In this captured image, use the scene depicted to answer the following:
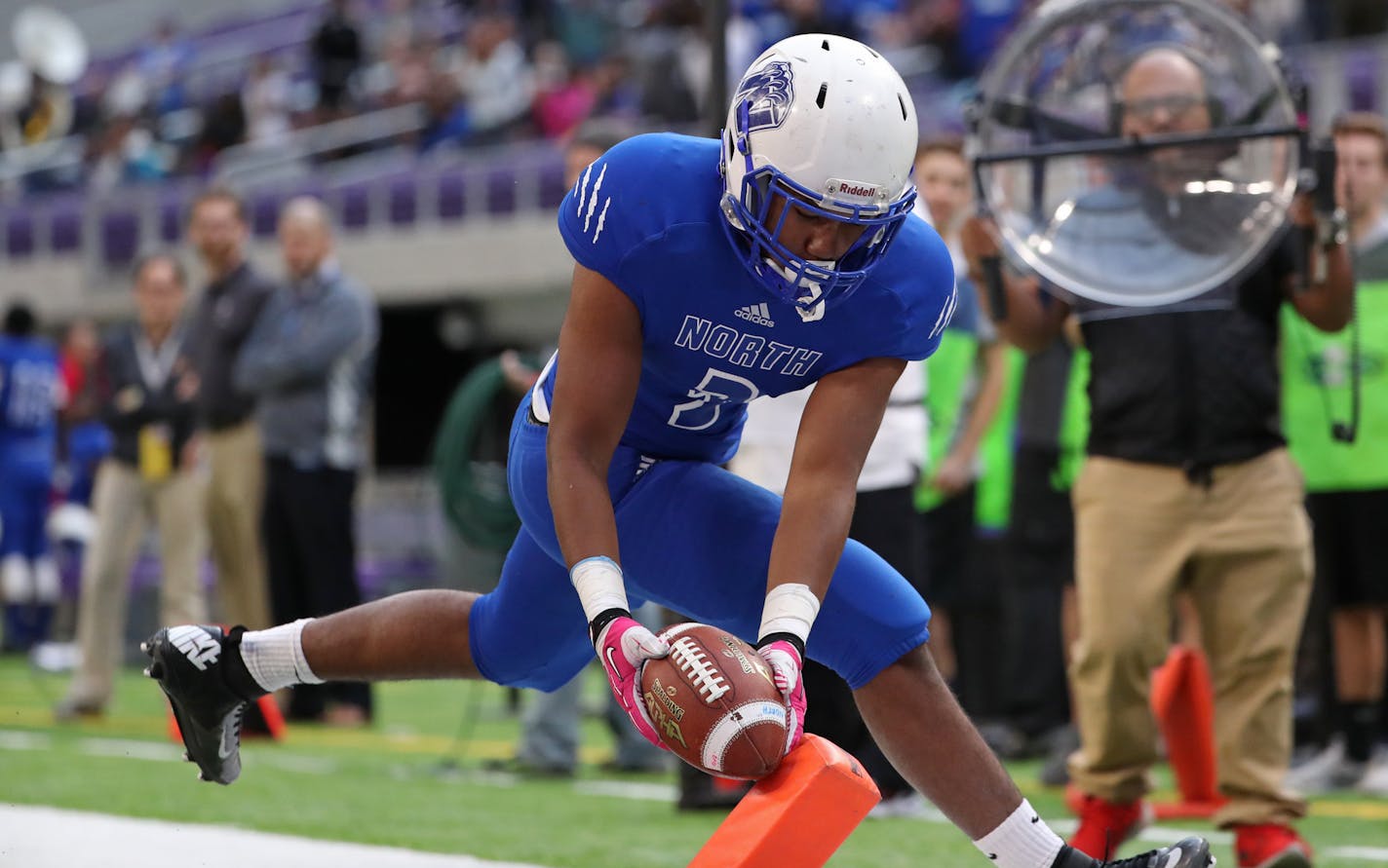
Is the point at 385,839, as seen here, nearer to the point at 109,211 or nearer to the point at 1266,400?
the point at 1266,400

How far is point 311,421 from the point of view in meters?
7.64

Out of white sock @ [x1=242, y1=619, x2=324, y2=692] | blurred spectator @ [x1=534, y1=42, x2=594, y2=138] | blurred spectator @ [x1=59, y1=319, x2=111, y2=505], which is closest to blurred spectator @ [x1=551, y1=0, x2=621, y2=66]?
blurred spectator @ [x1=534, y1=42, x2=594, y2=138]

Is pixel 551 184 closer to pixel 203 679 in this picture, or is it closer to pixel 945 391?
pixel 945 391

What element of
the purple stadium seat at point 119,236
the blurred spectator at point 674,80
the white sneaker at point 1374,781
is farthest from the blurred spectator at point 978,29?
the purple stadium seat at point 119,236

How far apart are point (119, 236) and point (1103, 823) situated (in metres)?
15.5

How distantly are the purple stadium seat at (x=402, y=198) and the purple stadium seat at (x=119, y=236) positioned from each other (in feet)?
10.3

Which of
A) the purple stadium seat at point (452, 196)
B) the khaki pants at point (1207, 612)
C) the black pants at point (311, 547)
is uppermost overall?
the khaki pants at point (1207, 612)

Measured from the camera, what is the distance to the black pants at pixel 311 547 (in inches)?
304

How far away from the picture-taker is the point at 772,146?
304cm

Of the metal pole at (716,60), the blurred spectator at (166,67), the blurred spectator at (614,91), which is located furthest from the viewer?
the blurred spectator at (166,67)

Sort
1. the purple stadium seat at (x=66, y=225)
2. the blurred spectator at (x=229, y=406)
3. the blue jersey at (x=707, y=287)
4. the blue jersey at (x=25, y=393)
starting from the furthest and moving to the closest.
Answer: the purple stadium seat at (x=66, y=225) → the blue jersey at (x=25, y=393) → the blurred spectator at (x=229, y=406) → the blue jersey at (x=707, y=287)

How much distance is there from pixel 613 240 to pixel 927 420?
3755 millimetres

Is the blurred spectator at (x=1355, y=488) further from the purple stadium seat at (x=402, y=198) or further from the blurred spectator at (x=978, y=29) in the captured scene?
the purple stadium seat at (x=402, y=198)

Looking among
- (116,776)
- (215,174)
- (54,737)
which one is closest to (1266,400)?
(116,776)
